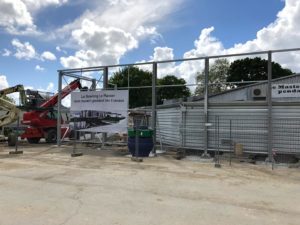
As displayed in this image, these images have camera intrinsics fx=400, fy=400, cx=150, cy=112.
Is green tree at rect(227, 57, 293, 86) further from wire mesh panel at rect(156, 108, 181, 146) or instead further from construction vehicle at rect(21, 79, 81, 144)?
wire mesh panel at rect(156, 108, 181, 146)

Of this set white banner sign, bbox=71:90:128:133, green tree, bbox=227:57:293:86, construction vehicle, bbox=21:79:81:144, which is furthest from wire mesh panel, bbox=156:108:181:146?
green tree, bbox=227:57:293:86

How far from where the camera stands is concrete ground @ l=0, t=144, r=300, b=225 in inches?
283

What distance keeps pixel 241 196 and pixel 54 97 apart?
63.0ft

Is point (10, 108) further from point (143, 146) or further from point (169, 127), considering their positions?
point (143, 146)

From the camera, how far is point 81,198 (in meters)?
8.78

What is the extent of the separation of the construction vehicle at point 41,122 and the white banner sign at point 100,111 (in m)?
4.88

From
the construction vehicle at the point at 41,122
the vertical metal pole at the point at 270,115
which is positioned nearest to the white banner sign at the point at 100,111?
the construction vehicle at the point at 41,122

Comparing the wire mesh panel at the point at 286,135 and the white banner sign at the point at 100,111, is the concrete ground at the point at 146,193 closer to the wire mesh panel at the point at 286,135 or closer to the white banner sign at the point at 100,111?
the wire mesh panel at the point at 286,135

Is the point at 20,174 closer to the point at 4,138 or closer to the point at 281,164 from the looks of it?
the point at 281,164

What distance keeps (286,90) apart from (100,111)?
8.82 m

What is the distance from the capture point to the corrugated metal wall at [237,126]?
49.7ft

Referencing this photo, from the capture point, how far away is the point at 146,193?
9.38 meters

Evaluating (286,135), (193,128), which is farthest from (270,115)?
(193,128)

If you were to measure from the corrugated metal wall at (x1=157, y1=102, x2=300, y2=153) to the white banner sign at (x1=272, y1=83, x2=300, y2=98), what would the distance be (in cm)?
54
